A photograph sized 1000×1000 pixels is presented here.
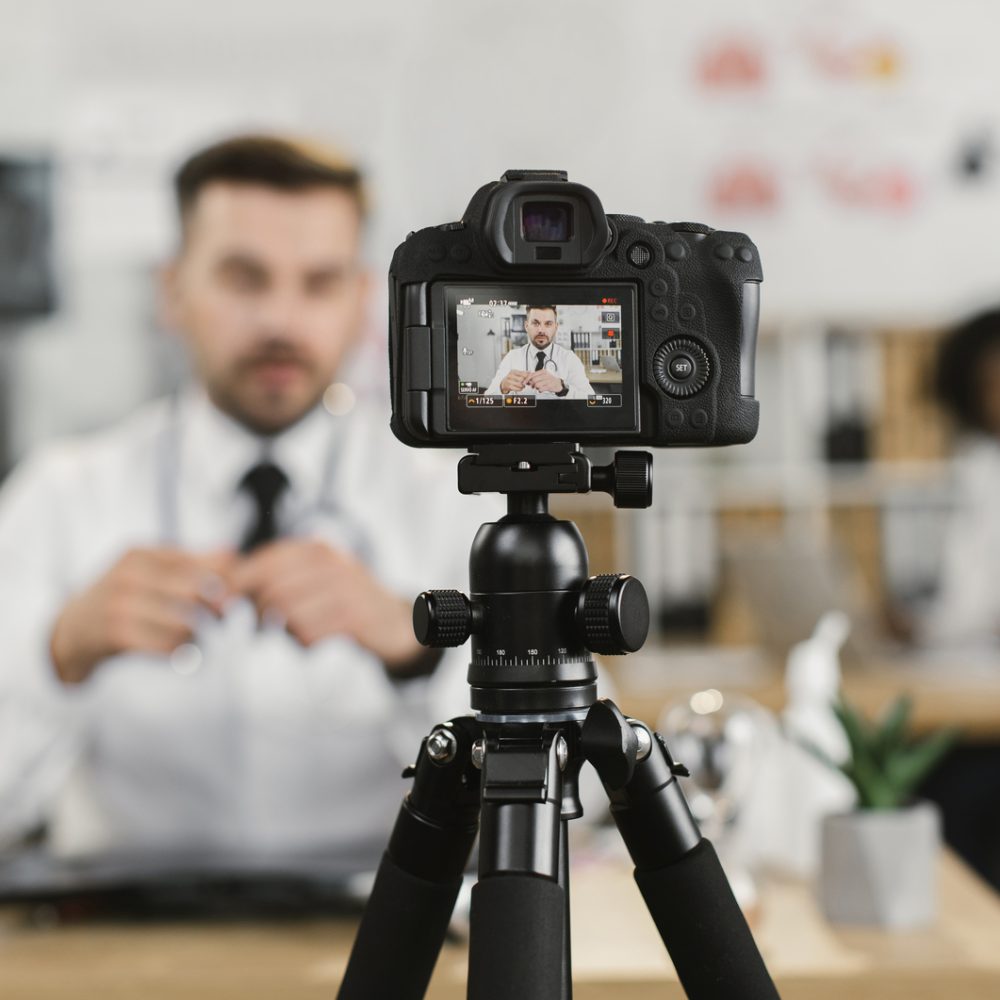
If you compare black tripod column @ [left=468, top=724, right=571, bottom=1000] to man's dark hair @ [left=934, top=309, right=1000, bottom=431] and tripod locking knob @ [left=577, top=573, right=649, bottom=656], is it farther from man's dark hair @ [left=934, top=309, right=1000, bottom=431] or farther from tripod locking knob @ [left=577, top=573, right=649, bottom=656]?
man's dark hair @ [left=934, top=309, right=1000, bottom=431]

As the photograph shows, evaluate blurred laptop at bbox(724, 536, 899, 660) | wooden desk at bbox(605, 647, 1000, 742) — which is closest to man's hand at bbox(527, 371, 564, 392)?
wooden desk at bbox(605, 647, 1000, 742)

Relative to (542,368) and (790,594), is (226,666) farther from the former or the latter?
(542,368)

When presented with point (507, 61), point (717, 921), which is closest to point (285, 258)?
point (717, 921)

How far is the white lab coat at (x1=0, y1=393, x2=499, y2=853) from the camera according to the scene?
1.89 metres

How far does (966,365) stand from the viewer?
144 inches

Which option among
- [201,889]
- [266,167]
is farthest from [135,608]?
[266,167]

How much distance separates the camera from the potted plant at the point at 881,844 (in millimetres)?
1154

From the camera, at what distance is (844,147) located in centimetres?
418

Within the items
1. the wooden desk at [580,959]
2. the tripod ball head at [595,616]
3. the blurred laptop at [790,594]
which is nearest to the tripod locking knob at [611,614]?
the tripod ball head at [595,616]

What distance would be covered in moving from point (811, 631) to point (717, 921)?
189 cm

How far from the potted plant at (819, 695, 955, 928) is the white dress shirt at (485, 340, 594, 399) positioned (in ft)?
1.95

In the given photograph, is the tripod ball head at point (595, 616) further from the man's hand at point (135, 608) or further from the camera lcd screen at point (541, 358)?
the man's hand at point (135, 608)

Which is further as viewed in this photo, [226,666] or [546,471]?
[226,666]

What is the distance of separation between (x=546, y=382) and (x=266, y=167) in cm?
124
